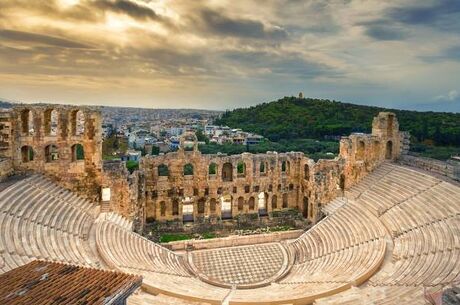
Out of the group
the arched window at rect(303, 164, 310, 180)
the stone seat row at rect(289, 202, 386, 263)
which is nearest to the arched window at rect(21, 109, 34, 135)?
the stone seat row at rect(289, 202, 386, 263)

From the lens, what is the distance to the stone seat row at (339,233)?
23500 mm

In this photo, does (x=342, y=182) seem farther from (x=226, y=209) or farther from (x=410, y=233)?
(x=226, y=209)

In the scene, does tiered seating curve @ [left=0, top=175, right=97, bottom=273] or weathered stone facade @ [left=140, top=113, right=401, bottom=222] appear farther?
weathered stone facade @ [left=140, top=113, right=401, bottom=222]

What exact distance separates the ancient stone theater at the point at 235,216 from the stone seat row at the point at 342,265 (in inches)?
3.1

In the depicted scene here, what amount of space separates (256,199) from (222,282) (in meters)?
11.6

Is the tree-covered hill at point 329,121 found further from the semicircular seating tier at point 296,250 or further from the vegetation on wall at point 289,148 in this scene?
the semicircular seating tier at point 296,250

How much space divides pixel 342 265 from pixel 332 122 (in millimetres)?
56059

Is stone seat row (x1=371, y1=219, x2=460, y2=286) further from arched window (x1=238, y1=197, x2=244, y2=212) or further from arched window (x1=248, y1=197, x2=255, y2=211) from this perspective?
arched window (x1=238, y1=197, x2=244, y2=212)

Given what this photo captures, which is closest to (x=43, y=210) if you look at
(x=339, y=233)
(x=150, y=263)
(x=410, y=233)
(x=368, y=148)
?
(x=150, y=263)

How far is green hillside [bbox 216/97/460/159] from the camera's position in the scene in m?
55.0

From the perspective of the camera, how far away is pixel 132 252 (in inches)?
849

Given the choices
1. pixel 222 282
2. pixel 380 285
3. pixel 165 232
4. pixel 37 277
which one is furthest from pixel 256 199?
pixel 37 277

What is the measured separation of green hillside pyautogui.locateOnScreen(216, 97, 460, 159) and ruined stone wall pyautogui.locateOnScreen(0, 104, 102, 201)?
41.6m

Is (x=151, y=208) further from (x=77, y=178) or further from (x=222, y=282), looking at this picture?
(x=222, y=282)
